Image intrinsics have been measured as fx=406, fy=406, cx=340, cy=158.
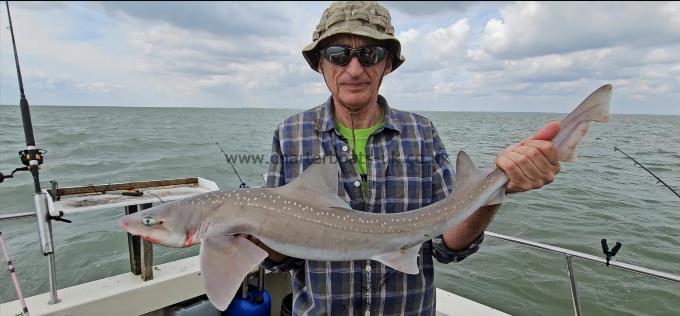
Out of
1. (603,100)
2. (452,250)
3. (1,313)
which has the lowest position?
(1,313)

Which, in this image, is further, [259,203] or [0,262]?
[0,262]

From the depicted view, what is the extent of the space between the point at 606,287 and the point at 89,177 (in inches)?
861

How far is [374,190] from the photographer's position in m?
2.26

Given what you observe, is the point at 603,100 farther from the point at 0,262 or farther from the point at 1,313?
the point at 0,262

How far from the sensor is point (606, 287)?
883 centimetres

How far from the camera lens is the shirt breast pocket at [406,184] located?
229cm

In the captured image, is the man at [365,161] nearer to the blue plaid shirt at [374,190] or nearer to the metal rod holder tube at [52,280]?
the blue plaid shirt at [374,190]

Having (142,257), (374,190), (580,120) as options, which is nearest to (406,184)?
(374,190)

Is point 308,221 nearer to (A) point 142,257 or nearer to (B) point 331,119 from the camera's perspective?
(B) point 331,119

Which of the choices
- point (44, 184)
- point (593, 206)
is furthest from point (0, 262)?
point (593, 206)

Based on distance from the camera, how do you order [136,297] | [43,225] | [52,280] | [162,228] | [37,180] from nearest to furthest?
[162,228], [43,225], [52,280], [37,180], [136,297]

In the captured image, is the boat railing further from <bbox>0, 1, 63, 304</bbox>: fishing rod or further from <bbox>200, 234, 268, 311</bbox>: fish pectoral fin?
<bbox>200, 234, 268, 311</bbox>: fish pectoral fin

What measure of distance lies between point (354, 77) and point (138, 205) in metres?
2.61

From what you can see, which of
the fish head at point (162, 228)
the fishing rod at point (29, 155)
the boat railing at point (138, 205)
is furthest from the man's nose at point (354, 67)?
the fishing rod at point (29, 155)
